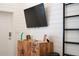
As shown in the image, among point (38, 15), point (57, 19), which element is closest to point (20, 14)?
point (38, 15)

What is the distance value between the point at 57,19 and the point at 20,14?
1.74 meters

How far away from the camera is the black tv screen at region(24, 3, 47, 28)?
294 centimetres

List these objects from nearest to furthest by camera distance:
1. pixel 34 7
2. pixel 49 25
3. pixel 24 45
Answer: pixel 49 25
pixel 34 7
pixel 24 45

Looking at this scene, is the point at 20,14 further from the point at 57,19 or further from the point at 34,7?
the point at 57,19

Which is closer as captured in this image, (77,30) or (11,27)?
(77,30)

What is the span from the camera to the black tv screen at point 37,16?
2.94m

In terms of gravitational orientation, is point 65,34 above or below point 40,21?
below

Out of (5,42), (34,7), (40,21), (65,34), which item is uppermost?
(34,7)

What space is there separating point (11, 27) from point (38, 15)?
147cm

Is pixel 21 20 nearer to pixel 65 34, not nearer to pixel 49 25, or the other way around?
→ pixel 49 25

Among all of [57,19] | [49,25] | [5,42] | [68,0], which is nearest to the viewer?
[68,0]

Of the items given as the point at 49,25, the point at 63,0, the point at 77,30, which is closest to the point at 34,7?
the point at 49,25

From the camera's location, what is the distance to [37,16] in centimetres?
311

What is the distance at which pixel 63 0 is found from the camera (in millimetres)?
777
